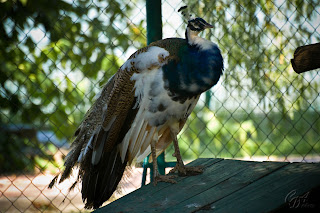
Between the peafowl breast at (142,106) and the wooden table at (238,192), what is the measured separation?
0.15 metres

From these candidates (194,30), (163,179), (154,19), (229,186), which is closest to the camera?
(229,186)

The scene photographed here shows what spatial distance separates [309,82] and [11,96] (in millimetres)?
1980

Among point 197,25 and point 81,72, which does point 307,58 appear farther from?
point 81,72

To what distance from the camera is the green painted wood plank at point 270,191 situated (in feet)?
3.89

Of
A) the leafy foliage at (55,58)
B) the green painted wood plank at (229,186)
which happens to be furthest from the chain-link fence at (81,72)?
the green painted wood plank at (229,186)

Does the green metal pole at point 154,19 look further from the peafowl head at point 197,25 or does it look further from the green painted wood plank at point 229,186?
the green painted wood plank at point 229,186

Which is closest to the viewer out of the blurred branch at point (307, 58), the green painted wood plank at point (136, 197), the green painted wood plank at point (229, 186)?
the blurred branch at point (307, 58)

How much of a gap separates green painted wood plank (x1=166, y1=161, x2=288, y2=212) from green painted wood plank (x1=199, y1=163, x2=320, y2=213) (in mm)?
35

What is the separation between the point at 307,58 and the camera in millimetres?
1161

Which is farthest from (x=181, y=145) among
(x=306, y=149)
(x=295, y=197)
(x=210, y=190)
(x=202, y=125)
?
(x=295, y=197)

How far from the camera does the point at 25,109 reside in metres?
2.30
